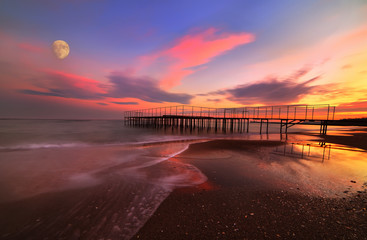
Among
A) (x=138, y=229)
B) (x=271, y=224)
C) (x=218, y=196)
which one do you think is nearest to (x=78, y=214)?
(x=138, y=229)

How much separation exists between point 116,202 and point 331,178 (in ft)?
27.4

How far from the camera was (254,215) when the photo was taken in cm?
348

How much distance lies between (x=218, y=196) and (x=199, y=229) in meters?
1.57

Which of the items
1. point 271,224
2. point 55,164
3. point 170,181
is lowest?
point 55,164

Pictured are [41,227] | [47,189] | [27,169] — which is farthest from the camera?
[27,169]

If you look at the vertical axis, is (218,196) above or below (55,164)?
above

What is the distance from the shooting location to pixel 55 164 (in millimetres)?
8648

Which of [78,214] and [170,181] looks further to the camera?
[170,181]

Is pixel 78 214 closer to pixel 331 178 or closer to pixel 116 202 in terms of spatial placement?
pixel 116 202

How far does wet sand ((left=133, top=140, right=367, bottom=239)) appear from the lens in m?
2.95

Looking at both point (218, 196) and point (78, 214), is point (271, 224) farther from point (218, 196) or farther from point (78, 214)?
Answer: point (78, 214)

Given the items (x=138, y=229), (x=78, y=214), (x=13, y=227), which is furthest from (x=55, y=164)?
(x=138, y=229)

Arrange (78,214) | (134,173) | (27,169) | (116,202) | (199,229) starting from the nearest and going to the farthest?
(199,229)
(78,214)
(116,202)
(134,173)
(27,169)

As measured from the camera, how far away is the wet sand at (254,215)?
9.66 ft
